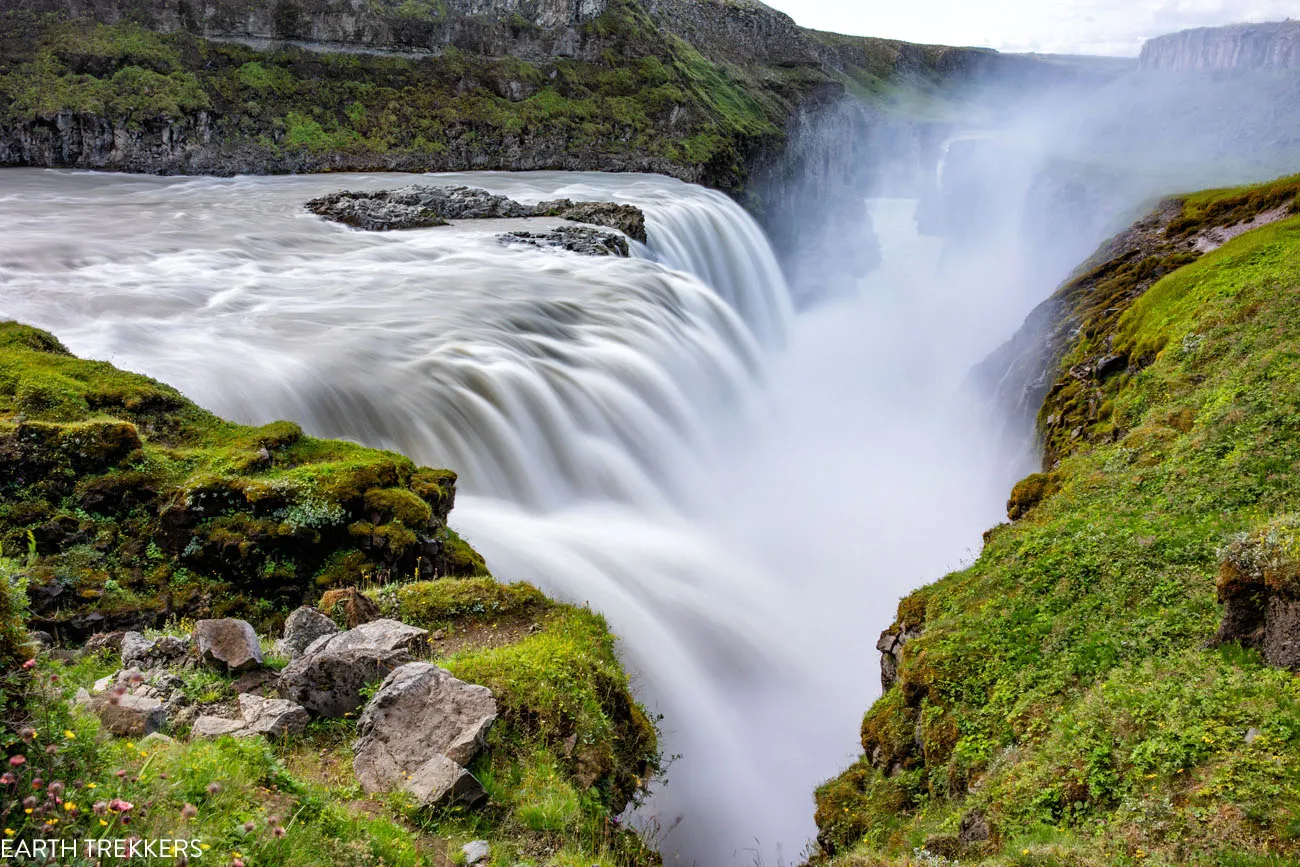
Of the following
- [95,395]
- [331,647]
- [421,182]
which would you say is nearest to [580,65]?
[421,182]

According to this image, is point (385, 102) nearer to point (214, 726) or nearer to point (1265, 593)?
point (214, 726)

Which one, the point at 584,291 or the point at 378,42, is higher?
the point at 378,42

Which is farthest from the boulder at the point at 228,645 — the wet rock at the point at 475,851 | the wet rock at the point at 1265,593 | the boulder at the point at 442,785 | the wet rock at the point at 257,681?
the wet rock at the point at 1265,593

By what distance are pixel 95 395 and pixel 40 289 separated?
1232cm

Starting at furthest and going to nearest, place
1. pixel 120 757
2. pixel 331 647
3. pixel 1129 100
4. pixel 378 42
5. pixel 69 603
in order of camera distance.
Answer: pixel 1129 100 → pixel 378 42 → pixel 69 603 → pixel 331 647 → pixel 120 757

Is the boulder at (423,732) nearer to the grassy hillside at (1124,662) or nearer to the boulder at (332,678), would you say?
the boulder at (332,678)

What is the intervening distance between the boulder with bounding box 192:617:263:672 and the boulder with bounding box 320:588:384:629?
1235mm

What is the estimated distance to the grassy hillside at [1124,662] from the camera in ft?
18.7

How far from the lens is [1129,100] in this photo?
93.8 metres

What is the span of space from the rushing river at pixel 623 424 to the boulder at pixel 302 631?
186 inches

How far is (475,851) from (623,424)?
583 inches

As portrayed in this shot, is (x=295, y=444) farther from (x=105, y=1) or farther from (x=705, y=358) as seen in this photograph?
(x=105, y=1)

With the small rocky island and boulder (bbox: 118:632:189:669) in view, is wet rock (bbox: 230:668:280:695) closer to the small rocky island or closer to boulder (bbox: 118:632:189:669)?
boulder (bbox: 118:632:189:669)

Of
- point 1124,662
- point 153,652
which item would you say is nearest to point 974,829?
point 1124,662
